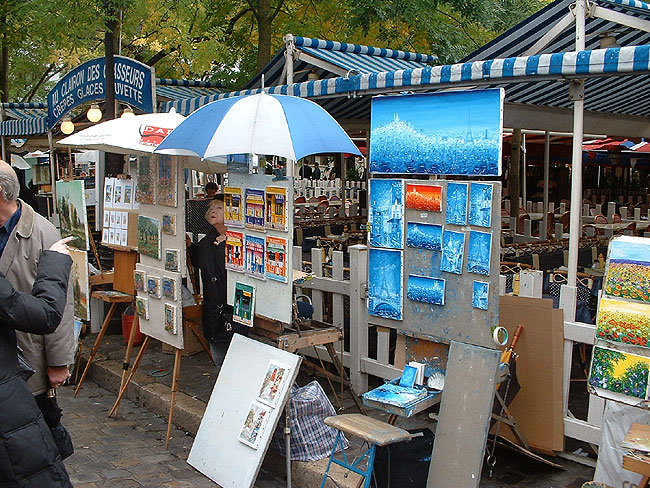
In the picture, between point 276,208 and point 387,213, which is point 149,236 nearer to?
point 276,208

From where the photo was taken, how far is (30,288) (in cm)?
370

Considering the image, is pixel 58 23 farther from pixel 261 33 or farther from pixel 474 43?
pixel 474 43

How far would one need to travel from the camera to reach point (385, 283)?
5.23 m

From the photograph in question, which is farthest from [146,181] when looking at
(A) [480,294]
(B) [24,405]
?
(B) [24,405]

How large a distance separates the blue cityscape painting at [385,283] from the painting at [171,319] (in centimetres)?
167

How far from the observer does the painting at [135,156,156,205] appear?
6344mm

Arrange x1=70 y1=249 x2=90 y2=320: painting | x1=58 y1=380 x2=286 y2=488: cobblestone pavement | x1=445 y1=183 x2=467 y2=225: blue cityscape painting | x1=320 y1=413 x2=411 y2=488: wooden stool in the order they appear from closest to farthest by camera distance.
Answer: x1=320 y1=413 x2=411 y2=488: wooden stool < x1=445 y1=183 x2=467 y2=225: blue cityscape painting < x1=58 y1=380 x2=286 y2=488: cobblestone pavement < x1=70 y1=249 x2=90 y2=320: painting

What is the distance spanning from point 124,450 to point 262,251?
204 centimetres

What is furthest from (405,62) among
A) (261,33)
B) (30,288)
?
(30,288)

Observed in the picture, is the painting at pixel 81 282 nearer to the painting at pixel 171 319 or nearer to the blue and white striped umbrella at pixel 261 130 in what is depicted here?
the painting at pixel 171 319

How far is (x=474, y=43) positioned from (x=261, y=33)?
4617 millimetres

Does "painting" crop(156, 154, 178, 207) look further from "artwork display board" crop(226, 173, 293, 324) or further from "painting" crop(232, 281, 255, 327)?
"painting" crop(232, 281, 255, 327)

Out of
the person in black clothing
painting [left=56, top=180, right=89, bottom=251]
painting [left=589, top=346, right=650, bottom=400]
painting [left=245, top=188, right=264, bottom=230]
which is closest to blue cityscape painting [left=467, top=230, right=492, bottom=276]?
painting [left=589, top=346, right=650, bottom=400]

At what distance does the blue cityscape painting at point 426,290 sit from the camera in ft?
15.9
